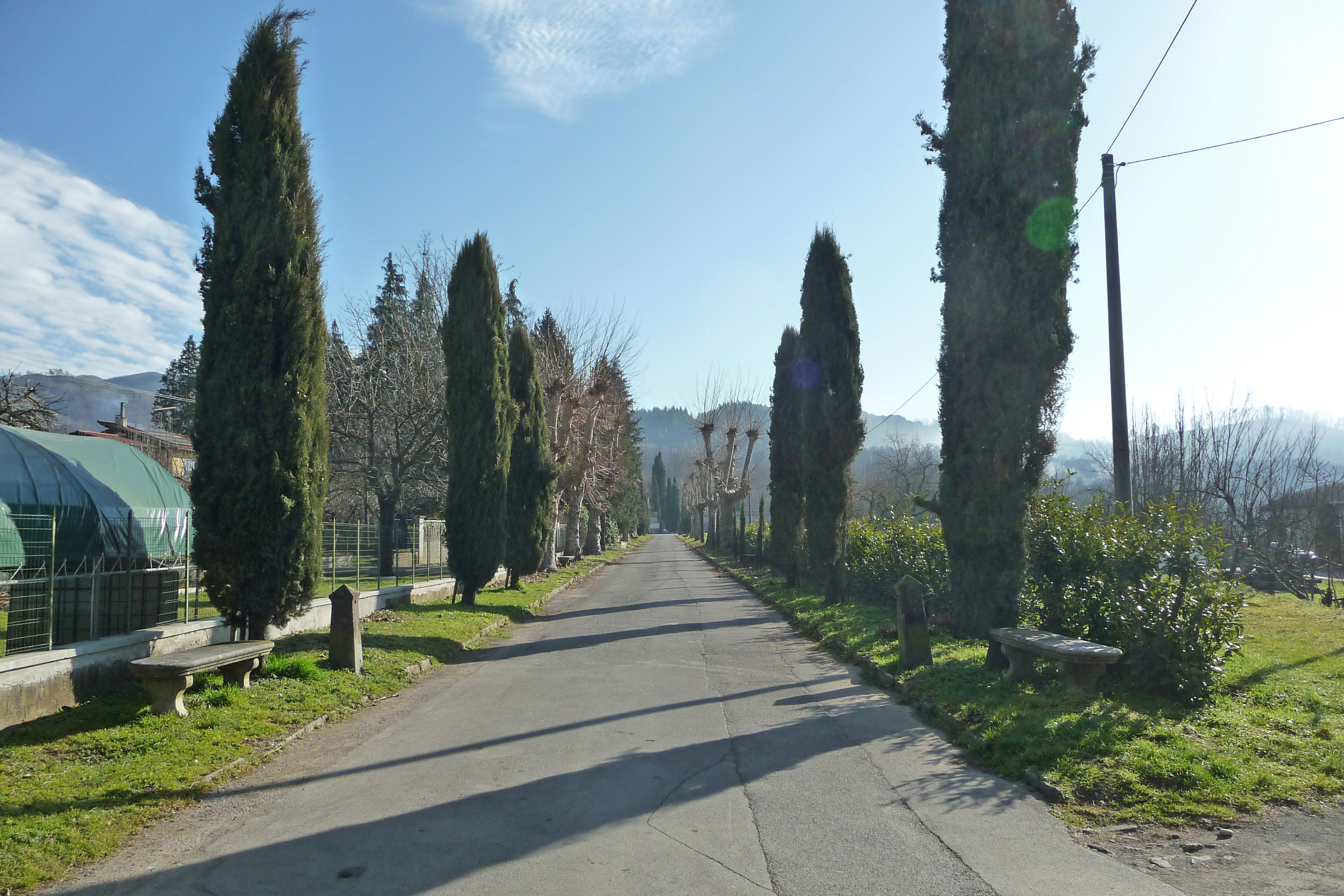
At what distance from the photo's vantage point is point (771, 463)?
29703 millimetres

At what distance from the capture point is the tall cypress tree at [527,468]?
940 inches

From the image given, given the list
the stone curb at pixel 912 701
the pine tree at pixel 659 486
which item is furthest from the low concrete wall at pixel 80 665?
the pine tree at pixel 659 486

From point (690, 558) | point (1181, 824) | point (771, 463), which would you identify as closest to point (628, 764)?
point (1181, 824)

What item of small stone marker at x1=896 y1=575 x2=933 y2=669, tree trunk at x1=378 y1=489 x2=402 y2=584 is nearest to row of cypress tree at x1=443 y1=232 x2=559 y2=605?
tree trunk at x1=378 y1=489 x2=402 y2=584

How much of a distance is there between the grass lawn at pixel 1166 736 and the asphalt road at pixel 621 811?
1.35ft

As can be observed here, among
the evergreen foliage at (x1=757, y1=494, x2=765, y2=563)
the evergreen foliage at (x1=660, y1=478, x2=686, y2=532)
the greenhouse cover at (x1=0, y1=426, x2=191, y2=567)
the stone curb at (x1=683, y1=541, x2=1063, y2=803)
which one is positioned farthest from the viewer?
the evergreen foliage at (x1=660, y1=478, x2=686, y2=532)

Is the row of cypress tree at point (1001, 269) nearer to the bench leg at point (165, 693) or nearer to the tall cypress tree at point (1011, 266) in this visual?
the tall cypress tree at point (1011, 266)

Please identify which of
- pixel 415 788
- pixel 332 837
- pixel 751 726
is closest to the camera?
pixel 332 837

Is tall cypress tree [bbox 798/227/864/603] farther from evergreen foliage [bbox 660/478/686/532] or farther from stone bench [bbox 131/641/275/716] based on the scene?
evergreen foliage [bbox 660/478/686/532]

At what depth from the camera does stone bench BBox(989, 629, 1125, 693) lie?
741 centimetres

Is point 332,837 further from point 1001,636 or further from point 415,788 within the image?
point 1001,636

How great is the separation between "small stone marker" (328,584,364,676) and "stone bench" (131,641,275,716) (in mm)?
1643

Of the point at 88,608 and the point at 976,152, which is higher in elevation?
the point at 976,152

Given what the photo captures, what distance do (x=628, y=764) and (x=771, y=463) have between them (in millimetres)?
23784
